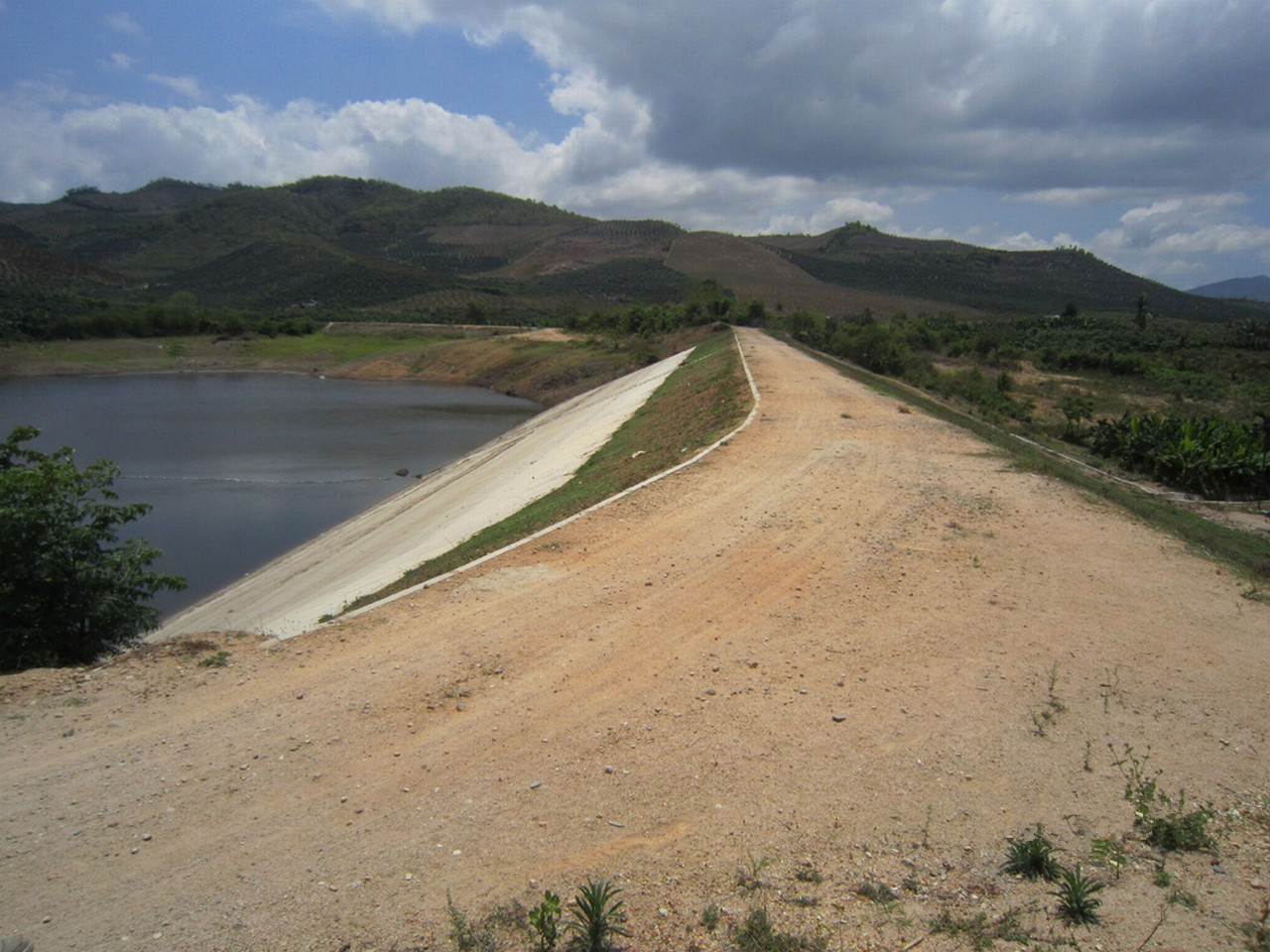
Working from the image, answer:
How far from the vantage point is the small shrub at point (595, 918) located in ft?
11.9

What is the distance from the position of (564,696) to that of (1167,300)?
119 meters

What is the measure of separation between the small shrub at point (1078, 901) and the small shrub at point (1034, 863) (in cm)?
15

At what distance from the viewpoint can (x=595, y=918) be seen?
361 centimetres

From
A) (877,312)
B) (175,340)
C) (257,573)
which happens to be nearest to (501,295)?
(175,340)

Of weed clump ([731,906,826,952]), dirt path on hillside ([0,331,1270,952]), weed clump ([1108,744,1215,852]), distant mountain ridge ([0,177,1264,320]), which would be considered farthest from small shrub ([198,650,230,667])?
distant mountain ridge ([0,177,1264,320])

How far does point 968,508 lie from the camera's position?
406 inches

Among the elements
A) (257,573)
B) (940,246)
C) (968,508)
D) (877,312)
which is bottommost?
(257,573)

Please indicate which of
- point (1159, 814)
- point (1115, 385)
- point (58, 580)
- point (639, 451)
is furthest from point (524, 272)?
point (1159, 814)

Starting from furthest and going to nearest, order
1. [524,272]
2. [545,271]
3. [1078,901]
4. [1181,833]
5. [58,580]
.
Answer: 1. [524,272]
2. [545,271]
3. [58,580]
4. [1181,833]
5. [1078,901]

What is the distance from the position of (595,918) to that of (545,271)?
13636cm

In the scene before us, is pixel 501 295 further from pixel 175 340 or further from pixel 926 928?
pixel 926 928

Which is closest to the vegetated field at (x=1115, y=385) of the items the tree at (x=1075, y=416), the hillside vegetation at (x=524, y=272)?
the tree at (x=1075, y=416)

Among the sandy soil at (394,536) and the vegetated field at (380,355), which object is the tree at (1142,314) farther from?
the sandy soil at (394,536)

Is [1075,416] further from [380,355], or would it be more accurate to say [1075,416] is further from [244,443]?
[380,355]
